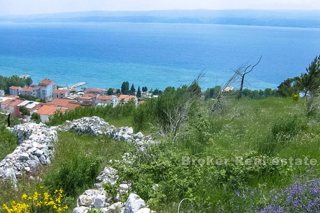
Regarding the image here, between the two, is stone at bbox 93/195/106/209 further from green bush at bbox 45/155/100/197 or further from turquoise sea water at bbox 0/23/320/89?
turquoise sea water at bbox 0/23/320/89

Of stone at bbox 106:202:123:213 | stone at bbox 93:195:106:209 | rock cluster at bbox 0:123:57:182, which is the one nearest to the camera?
stone at bbox 106:202:123:213

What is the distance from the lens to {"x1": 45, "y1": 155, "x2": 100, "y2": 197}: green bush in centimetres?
638

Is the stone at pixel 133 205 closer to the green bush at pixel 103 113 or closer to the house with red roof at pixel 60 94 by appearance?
the green bush at pixel 103 113

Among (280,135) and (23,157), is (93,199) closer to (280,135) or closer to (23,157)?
(280,135)

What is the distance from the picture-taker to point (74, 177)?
645 cm

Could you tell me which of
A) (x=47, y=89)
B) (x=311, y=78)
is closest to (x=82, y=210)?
(x=311, y=78)

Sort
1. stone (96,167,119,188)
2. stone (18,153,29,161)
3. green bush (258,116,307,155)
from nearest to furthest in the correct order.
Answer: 1. green bush (258,116,307,155)
2. stone (96,167,119,188)
3. stone (18,153,29,161)

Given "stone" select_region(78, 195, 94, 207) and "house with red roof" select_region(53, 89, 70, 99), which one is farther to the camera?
"house with red roof" select_region(53, 89, 70, 99)

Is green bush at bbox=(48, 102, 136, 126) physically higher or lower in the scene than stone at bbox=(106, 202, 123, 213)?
lower

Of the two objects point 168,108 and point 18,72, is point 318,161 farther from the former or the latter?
point 18,72

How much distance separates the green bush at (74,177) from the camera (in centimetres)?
638

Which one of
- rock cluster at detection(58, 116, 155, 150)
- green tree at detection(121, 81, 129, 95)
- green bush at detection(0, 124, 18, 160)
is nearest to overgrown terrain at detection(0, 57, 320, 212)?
rock cluster at detection(58, 116, 155, 150)

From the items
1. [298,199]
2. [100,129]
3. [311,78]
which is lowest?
[100,129]

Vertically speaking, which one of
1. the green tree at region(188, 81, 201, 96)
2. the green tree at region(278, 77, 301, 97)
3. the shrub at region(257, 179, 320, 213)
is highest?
the shrub at region(257, 179, 320, 213)
